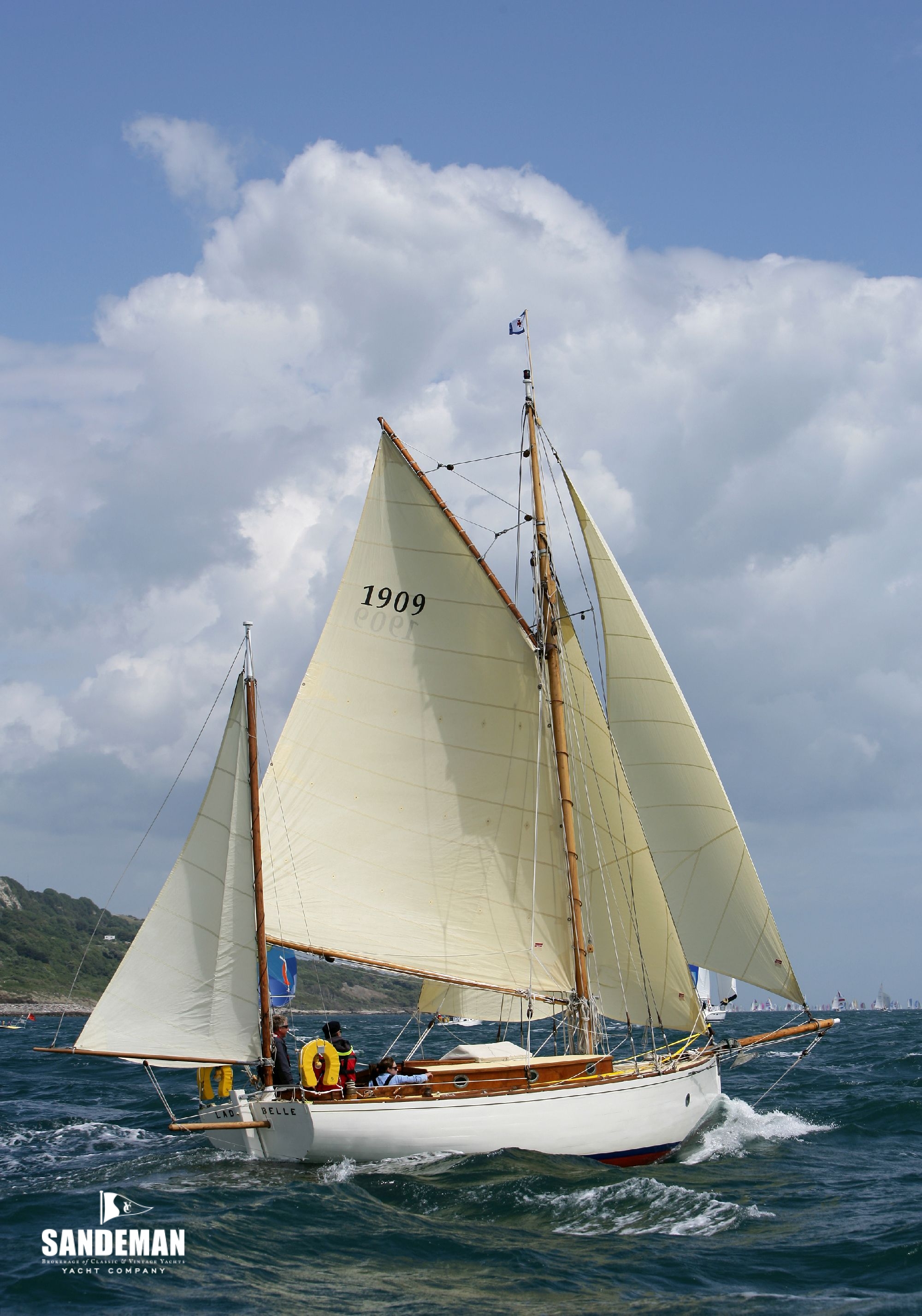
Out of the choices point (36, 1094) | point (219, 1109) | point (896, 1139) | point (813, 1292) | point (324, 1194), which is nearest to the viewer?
point (813, 1292)

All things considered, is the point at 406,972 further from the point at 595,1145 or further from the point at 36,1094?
the point at 36,1094

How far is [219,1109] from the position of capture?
71.8ft

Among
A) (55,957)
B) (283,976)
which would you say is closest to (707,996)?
(283,976)

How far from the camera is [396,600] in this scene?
26594mm

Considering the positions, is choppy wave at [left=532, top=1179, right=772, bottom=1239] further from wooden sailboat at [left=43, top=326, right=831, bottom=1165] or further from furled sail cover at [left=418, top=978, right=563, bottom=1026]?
furled sail cover at [left=418, top=978, right=563, bottom=1026]

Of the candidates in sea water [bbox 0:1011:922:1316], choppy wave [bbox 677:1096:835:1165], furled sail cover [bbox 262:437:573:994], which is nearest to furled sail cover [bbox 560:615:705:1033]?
furled sail cover [bbox 262:437:573:994]

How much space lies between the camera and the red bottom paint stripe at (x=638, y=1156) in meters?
22.1

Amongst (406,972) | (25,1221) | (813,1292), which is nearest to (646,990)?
(406,972)

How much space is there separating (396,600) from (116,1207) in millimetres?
14200

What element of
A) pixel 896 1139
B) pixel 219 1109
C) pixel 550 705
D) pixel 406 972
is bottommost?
pixel 896 1139

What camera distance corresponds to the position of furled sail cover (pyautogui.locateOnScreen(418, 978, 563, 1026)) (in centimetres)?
2719

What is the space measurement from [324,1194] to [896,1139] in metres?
15.4

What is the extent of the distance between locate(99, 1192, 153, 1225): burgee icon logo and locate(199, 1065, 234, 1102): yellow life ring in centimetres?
392

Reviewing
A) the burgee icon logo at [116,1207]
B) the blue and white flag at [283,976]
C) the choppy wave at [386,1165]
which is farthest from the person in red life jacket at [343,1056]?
the blue and white flag at [283,976]
